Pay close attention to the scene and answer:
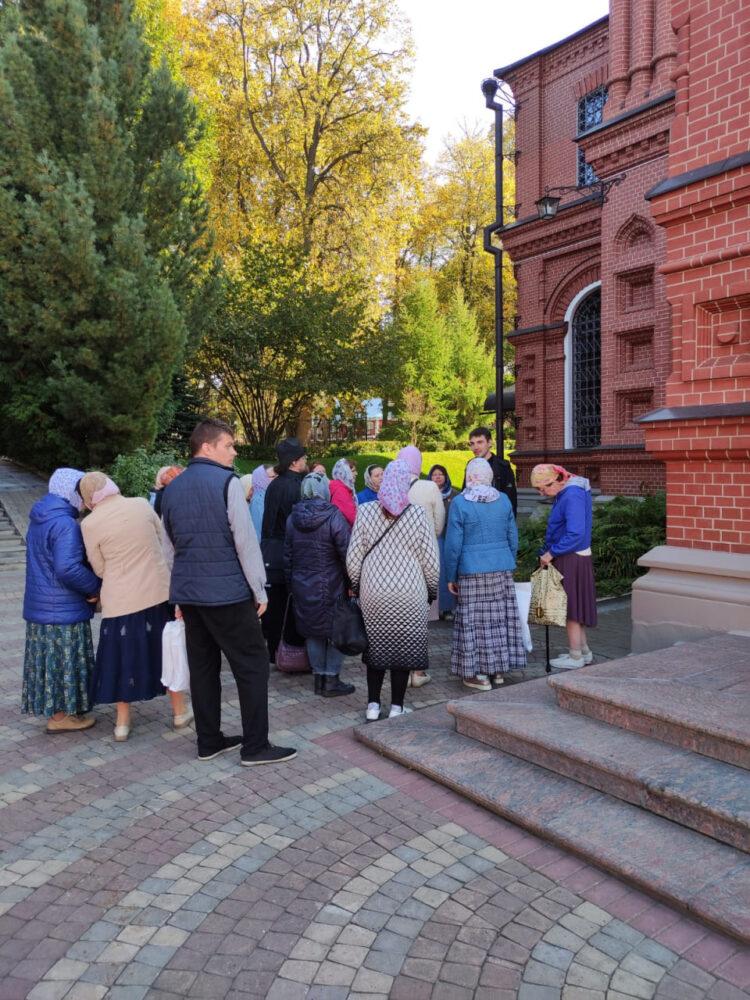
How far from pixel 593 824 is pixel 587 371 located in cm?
1591

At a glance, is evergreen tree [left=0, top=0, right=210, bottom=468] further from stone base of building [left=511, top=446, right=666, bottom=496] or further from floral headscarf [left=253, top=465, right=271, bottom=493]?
stone base of building [left=511, top=446, right=666, bottom=496]

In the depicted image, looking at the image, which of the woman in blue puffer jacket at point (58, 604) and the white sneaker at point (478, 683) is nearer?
the woman in blue puffer jacket at point (58, 604)

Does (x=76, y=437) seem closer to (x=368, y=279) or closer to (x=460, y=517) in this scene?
(x=460, y=517)

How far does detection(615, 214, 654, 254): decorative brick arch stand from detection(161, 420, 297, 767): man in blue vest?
13.1 metres

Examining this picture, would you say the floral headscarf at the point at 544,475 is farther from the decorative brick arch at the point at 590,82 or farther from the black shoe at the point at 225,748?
the decorative brick arch at the point at 590,82

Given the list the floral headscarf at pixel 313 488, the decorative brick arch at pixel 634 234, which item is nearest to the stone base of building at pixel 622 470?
the decorative brick arch at pixel 634 234

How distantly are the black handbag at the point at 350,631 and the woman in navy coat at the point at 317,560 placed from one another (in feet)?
1.35

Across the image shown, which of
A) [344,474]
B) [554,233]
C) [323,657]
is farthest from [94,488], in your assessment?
[554,233]

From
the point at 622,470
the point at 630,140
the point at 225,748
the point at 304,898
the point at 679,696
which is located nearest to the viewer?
the point at 304,898

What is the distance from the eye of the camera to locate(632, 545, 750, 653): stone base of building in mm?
5664

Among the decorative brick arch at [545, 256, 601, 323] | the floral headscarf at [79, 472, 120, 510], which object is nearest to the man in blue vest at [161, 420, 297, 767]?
the floral headscarf at [79, 472, 120, 510]

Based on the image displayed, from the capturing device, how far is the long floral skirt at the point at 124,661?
5070 millimetres

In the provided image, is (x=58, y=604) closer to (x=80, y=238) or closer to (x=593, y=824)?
(x=593, y=824)

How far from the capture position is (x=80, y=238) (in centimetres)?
1453
